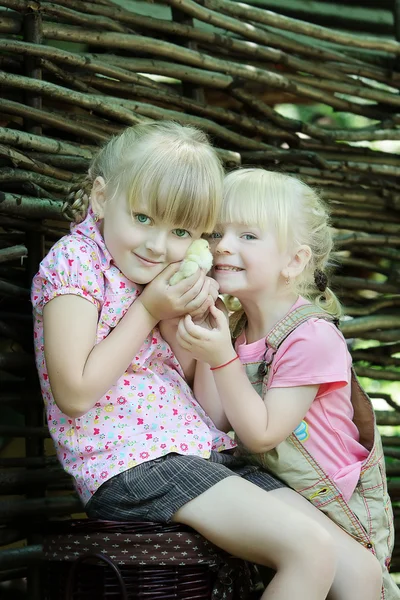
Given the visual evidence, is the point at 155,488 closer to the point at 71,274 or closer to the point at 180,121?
the point at 71,274

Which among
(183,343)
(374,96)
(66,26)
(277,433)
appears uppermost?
(66,26)

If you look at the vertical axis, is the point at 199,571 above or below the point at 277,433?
below

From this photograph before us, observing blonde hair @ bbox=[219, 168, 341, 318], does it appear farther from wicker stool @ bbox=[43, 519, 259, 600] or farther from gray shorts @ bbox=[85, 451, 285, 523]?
wicker stool @ bbox=[43, 519, 259, 600]

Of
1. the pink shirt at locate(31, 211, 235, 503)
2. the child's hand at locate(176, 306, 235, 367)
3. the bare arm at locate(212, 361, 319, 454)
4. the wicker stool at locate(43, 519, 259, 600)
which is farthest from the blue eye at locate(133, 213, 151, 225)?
the wicker stool at locate(43, 519, 259, 600)

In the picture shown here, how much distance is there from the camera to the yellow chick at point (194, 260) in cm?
189

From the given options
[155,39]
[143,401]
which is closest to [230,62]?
[155,39]

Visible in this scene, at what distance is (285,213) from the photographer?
2100 mm

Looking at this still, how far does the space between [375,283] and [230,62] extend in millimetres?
897

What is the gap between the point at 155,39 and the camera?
8.39 feet

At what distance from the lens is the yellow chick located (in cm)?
189

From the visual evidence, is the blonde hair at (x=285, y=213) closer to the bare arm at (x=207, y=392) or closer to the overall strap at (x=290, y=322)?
the overall strap at (x=290, y=322)

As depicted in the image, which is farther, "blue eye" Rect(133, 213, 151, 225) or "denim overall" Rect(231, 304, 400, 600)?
"denim overall" Rect(231, 304, 400, 600)

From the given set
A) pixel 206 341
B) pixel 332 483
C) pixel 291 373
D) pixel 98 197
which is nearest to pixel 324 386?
pixel 291 373

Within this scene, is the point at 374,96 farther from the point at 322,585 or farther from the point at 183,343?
the point at 322,585
